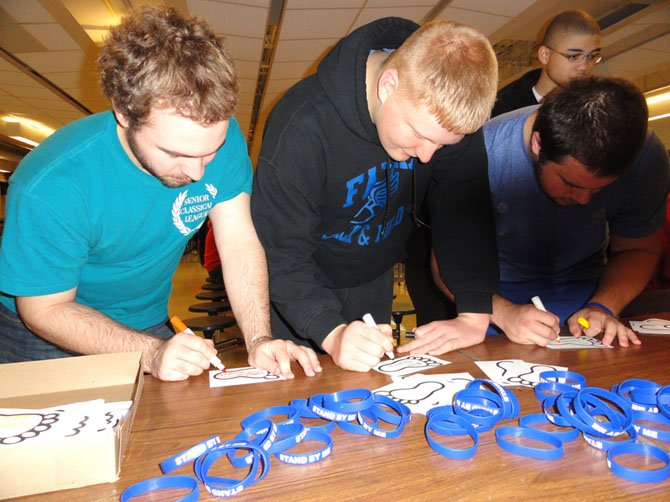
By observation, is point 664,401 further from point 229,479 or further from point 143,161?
point 143,161

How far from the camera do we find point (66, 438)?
61 cm

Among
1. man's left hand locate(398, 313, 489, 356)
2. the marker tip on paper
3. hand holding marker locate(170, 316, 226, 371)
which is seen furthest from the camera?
the marker tip on paper

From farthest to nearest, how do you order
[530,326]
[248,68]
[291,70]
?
[291,70] < [248,68] < [530,326]

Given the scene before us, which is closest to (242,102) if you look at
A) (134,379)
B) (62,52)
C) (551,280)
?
(62,52)

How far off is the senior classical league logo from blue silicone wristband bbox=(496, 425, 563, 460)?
3.06 feet

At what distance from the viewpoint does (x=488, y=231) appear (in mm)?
1484

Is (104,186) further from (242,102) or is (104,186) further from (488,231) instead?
(242,102)

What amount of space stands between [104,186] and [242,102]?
7.66 meters

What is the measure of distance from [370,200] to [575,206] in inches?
29.5

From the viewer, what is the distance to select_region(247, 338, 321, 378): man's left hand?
106 centimetres

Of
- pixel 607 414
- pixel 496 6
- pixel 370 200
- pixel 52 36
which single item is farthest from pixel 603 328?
pixel 52 36

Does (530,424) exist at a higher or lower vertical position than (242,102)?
lower

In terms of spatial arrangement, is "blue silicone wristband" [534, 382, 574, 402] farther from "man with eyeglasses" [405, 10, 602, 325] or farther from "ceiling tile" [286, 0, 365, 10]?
"ceiling tile" [286, 0, 365, 10]

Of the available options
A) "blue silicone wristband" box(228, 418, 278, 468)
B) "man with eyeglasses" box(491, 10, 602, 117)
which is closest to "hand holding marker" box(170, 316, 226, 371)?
"blue silicone wristband" box(228, 418, 278, 468)
